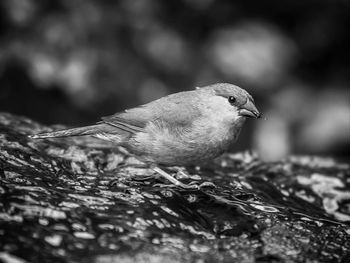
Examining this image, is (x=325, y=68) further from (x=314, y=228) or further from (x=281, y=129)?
(x=314, y=228)

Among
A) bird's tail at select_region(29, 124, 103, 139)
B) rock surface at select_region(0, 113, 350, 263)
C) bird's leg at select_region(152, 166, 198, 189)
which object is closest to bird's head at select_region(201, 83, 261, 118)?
rock surface at select_region(0, 113, 350, 263)

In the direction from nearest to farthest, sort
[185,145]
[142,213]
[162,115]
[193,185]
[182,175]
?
[142,213] < [193,185] < [185,145] < [162,115] < [182,175]

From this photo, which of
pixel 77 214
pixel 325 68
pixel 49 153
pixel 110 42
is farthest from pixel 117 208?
pixel 325 68

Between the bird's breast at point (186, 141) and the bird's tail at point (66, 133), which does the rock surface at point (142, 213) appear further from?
the bird's breast at point (186, 141)

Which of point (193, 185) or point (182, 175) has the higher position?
point (182, 175)

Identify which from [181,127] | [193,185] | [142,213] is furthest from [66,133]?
[142,213]

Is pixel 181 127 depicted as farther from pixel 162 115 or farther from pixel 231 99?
pixel 231 99

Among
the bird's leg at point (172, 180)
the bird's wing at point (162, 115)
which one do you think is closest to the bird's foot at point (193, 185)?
the bird's leg at point (172, 180)
